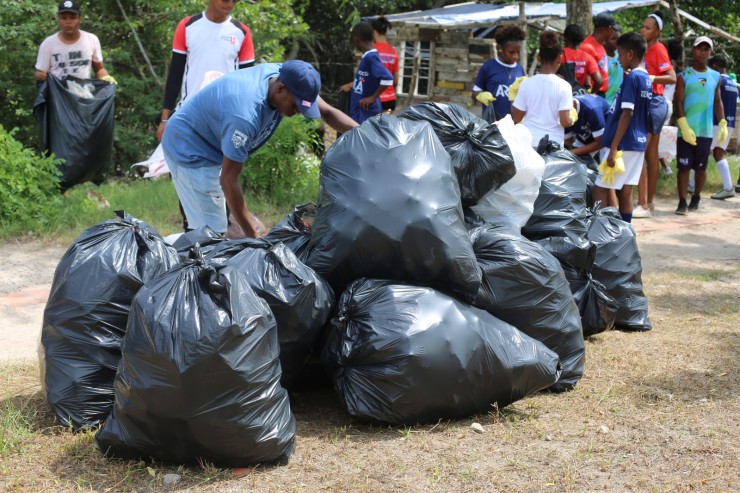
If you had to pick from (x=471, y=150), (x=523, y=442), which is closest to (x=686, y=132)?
(x=471, y=150)

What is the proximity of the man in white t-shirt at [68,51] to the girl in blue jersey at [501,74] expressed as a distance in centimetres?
330

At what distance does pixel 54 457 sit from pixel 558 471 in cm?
179

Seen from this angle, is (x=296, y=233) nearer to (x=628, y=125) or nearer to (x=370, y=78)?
(x=628, y=125)

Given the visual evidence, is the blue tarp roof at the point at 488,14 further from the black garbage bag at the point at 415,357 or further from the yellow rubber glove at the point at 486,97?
the black garbage bag at the point at 415,357

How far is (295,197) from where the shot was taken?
25.4ft

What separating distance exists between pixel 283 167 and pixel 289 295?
178 inches

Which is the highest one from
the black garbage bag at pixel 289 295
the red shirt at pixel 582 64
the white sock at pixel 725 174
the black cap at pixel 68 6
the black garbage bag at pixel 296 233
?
the black cap at pixel 68 6

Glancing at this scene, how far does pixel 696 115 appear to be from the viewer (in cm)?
906

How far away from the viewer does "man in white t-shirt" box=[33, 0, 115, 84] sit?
23.3 feet

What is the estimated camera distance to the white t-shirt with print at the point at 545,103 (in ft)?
20.8

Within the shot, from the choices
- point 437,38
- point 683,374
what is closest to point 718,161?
point 437,38

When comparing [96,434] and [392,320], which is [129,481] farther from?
[392,320]

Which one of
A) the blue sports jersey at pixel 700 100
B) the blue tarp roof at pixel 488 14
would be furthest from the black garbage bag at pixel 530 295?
the blue tarp roof at pixel 488 14

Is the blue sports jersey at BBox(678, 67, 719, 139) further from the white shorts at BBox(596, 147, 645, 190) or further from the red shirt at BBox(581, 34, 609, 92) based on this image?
the white shorts at BBox(596, 147, 645, 190)
